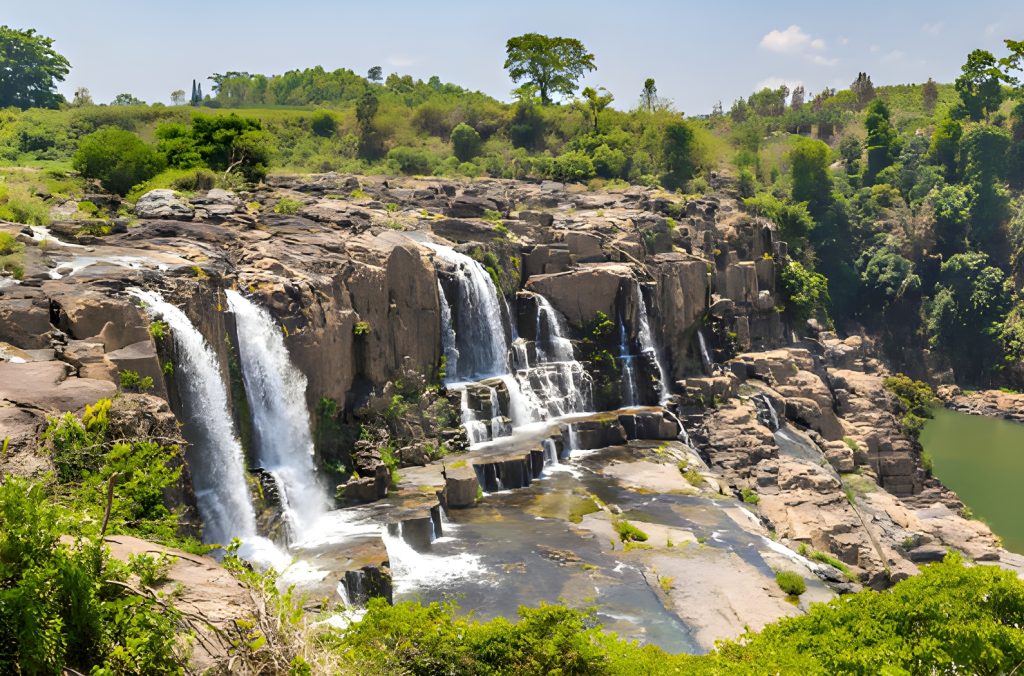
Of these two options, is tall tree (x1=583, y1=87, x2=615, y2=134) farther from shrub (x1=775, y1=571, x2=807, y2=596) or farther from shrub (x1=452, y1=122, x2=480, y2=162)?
shrub (x1=775, y1=571, x2=807, y2=596)

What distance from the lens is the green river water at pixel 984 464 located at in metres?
33.9

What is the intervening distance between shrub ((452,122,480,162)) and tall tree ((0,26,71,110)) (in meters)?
27.6

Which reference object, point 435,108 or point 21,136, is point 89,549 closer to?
point 21,136

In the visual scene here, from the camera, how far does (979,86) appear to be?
214ft

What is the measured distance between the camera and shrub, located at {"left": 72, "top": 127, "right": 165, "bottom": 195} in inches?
1212

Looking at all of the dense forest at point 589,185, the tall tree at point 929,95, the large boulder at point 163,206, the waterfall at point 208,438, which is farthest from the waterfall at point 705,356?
the tall tree at point 929,95

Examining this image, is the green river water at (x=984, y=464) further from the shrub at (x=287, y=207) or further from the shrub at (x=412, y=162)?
the shrub at (x=412, y=162)

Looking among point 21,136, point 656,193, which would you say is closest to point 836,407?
point 656,193

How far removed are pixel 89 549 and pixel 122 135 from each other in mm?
27052

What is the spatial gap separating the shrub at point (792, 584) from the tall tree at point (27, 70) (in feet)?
188

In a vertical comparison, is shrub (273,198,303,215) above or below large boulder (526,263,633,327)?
above

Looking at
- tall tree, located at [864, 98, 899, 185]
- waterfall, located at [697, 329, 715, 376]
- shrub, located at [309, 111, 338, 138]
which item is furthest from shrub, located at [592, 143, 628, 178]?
tall tree, located at [864, 98, 899, 185]

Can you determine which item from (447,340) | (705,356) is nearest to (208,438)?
(447,340)

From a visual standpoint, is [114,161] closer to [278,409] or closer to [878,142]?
[278,409]
